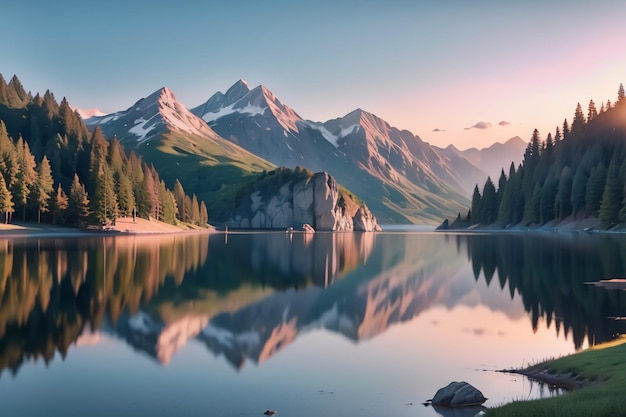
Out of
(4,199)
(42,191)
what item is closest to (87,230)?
(42,191)

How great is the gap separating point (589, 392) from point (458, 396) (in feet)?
15.7

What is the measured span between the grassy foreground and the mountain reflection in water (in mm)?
6543

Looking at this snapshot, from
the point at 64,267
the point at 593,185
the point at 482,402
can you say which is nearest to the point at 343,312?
the point at 482,402

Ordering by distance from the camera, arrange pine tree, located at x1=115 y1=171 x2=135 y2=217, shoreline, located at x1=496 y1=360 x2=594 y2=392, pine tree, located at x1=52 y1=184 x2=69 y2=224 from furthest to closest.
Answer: pine tree, located at x1=115 y1=171 x2=135 y2=217 → pine tree, located at x1=52 y1=184 x2=69 y2=224 → shoreline, located at x1=496 y1=360 x2=594 y2=392

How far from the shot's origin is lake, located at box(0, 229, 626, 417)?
22.6m

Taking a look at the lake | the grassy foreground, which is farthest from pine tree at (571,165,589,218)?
the grassy foreground

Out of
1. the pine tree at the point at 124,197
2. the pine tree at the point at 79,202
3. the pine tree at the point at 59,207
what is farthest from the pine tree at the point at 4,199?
the pine tree at the point at 124,197

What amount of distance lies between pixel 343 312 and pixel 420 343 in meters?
10.7

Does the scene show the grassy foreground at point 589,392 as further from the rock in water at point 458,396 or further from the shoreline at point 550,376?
the rock in water at point 458,396

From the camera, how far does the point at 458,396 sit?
21.9 m

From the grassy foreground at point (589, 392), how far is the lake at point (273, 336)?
78.9 inches

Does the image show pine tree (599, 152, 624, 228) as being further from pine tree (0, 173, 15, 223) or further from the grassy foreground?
the grassy foreground

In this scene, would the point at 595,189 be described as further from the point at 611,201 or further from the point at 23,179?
the point at 23,179

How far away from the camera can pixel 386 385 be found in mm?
24625
